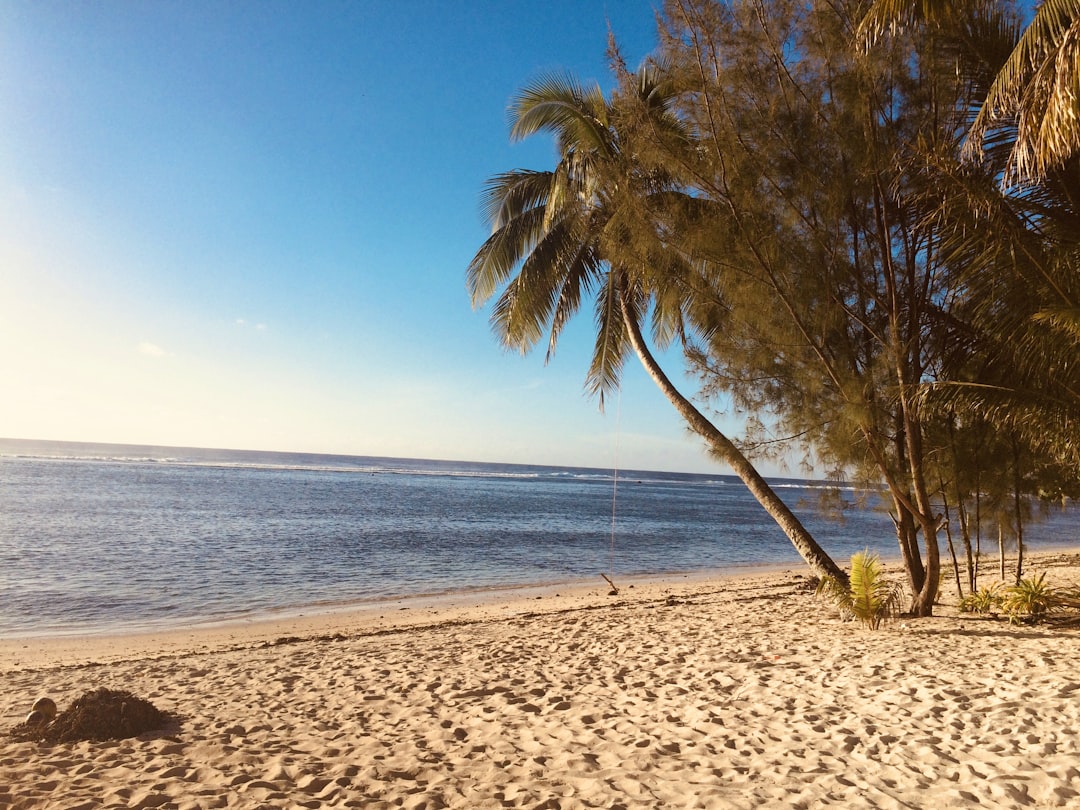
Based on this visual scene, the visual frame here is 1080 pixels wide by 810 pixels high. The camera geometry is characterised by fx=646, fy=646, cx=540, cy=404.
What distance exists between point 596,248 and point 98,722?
31.9 feet

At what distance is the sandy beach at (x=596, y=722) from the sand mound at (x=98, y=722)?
163 millimetres

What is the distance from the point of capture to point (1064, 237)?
5.66 m

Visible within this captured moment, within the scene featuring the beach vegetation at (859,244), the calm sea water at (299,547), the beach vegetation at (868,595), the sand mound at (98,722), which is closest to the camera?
the sand mound at (98,722)

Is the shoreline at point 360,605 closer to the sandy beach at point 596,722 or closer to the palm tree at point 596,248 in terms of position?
the sandy beach at point 596,722

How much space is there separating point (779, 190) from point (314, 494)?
42.7 metres

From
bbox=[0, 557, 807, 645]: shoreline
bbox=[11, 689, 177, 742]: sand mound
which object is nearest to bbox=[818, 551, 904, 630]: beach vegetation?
bbox=[11, 689, 177, 742]: sand mound

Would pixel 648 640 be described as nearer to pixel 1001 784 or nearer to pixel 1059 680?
pixel 1059 680

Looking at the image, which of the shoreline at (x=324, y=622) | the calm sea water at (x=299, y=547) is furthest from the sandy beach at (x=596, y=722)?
the calm sea water at (x=299, y=547)

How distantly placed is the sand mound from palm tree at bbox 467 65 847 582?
22.9ft

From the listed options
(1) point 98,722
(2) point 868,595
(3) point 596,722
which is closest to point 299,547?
(1) point 98,722

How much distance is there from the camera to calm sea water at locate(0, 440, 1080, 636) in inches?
510

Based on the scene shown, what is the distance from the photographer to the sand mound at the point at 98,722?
4.61m

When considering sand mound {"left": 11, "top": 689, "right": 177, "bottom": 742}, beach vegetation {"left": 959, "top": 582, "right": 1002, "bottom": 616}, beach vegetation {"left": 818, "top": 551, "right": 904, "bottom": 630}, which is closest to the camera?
sand mound {"left": 11, "top": 689, "right": 177, "bottom": 742}

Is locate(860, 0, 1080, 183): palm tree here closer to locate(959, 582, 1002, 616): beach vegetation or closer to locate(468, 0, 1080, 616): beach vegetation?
locate(468, 0, 1080, 616): beach vegetation
